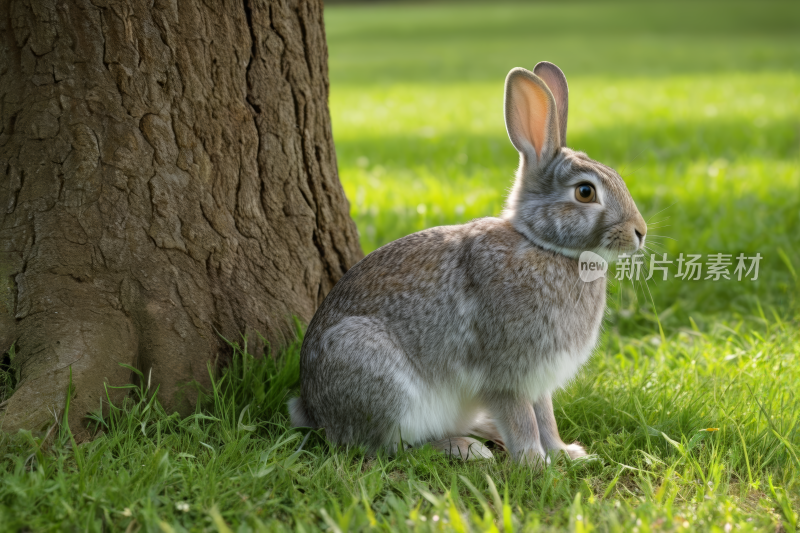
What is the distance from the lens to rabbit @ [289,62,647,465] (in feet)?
9.60

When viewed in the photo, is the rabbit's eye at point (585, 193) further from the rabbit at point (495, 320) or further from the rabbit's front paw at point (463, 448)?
the rabbit's front paw at point (463, 448)

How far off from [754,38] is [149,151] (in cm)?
2544

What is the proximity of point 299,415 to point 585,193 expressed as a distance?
1.52 metres

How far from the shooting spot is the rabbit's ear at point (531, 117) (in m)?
2.93

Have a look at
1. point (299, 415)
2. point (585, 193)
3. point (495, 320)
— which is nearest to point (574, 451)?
point (495, 320)

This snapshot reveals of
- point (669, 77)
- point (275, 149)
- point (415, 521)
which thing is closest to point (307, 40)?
point (275, 149)

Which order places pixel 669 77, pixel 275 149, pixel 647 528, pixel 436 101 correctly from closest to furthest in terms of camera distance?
pixel 647 528, pixel 275 149, pixel 436 101, pixel 669 77

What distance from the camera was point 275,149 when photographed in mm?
3406

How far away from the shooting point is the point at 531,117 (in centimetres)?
301

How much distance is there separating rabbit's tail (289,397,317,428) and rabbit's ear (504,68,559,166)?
142 cm

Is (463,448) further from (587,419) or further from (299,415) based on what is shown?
(299,415)

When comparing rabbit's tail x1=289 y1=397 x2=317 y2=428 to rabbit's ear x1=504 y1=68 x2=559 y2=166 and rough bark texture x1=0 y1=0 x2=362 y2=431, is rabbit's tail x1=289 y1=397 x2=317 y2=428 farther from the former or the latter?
rabbit's ear x1=504 y1=68 x2=559 y2=166

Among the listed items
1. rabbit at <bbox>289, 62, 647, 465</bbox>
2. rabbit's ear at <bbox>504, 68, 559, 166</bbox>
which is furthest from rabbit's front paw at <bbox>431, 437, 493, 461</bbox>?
rabbit's ear at <bbox>504, 68, 559, 166</bbox>

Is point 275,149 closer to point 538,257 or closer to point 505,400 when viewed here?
point 538,257
